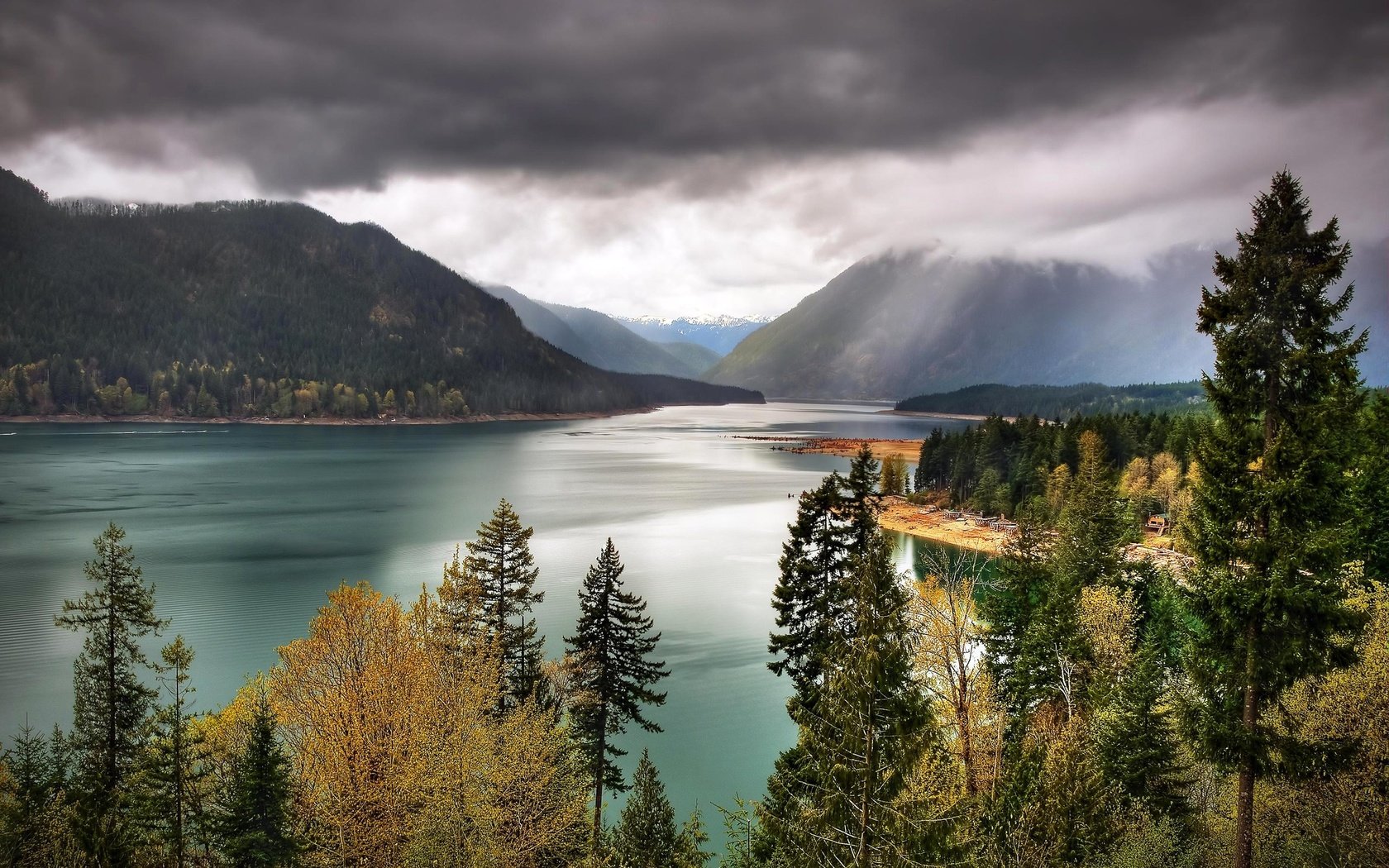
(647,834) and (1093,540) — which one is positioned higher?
(1093,540)

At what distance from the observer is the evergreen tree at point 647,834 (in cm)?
1790

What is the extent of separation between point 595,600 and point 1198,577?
16265 mm

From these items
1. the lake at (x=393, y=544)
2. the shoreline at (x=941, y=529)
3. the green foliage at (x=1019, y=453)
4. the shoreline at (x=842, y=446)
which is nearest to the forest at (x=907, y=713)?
the lake at (x=393, y=544)

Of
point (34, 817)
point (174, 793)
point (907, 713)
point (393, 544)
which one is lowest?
point (393, 544)

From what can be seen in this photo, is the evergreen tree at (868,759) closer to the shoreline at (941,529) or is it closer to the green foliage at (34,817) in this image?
the green foliage at (34,817)

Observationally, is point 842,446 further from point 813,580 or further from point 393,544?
point 813,580

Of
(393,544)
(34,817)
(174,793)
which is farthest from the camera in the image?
(393,544)

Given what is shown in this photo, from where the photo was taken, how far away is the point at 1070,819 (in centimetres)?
1413

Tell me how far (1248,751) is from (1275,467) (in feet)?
15.3

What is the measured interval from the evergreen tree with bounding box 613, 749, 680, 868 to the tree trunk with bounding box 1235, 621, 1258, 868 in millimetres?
11729

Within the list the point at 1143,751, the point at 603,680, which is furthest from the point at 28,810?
the point at 1143,751

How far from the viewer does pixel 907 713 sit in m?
10.3

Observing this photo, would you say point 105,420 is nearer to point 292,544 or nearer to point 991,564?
point 292,544

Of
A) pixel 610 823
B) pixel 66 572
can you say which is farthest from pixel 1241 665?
pixel 66 572
